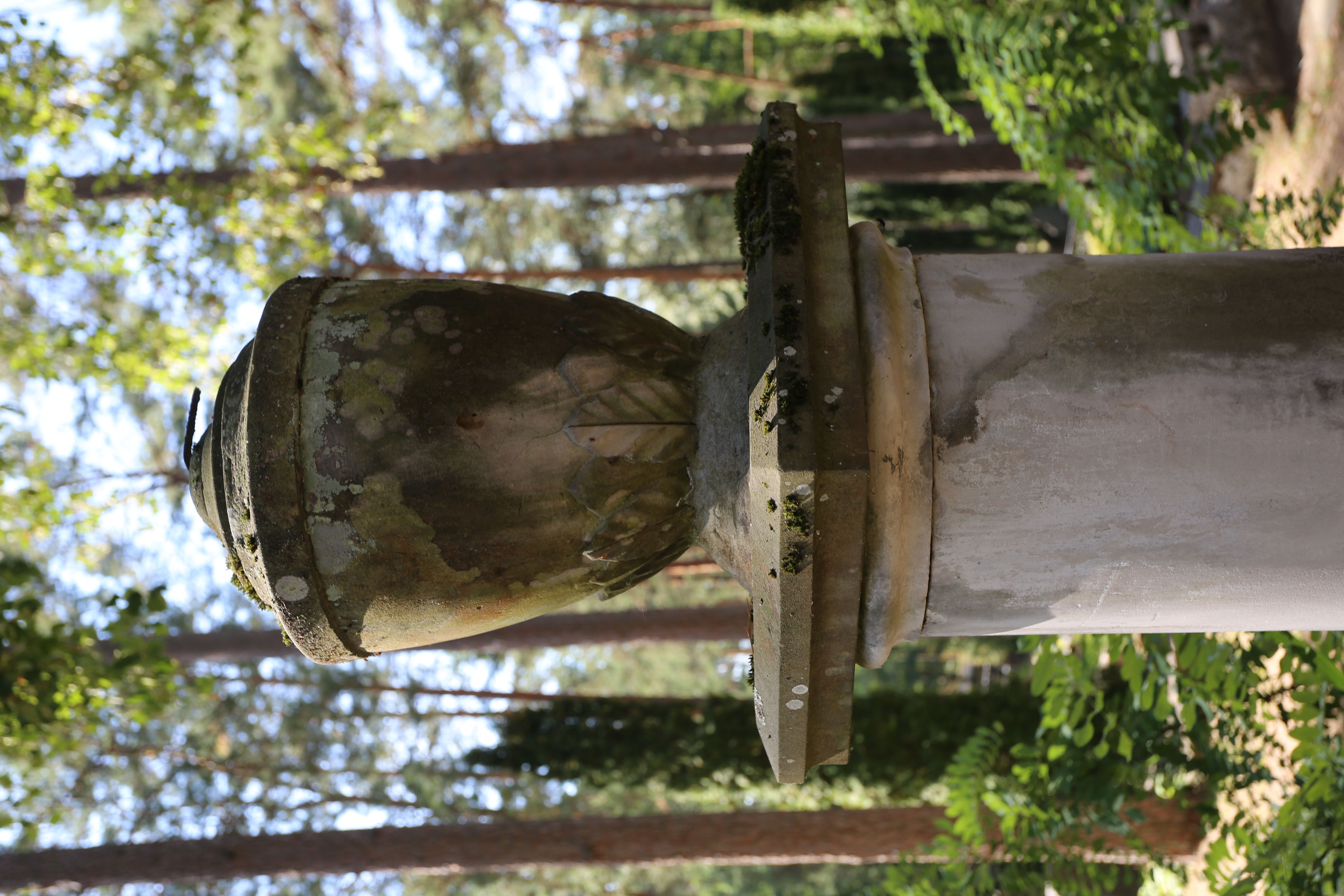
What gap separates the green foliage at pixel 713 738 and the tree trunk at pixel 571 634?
0.75 meters

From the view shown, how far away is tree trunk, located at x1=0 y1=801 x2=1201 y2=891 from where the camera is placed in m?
7.12

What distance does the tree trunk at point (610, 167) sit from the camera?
8.26 m

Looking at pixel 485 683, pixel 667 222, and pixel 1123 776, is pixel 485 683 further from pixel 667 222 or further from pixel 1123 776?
pixel 1123 776

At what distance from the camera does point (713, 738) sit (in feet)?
29.3

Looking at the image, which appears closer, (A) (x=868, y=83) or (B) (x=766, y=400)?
(B) (x=766, y=400)

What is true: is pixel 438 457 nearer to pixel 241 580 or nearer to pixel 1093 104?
pixel 241 580

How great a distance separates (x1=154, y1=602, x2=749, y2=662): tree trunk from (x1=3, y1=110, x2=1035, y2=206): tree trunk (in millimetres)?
4267

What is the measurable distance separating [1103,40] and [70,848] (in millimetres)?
9072

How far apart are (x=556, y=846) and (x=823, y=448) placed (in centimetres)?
644

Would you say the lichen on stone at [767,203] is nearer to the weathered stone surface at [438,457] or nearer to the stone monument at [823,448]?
the stone monument at [823,448]

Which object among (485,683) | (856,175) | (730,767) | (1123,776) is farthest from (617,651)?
(1123,776)

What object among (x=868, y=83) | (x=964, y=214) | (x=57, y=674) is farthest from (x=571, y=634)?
(x=964, y=214)

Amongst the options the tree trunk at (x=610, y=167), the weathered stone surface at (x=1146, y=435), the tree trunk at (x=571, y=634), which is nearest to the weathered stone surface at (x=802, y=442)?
the weathered stone surface at (x=1146, y=435)

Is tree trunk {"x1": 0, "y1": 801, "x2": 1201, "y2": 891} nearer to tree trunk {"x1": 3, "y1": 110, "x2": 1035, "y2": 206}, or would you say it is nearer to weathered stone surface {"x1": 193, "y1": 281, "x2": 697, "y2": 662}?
tree trunk {"x1": 3, "y1": 110, "x2": 1035, "y2": 206}
